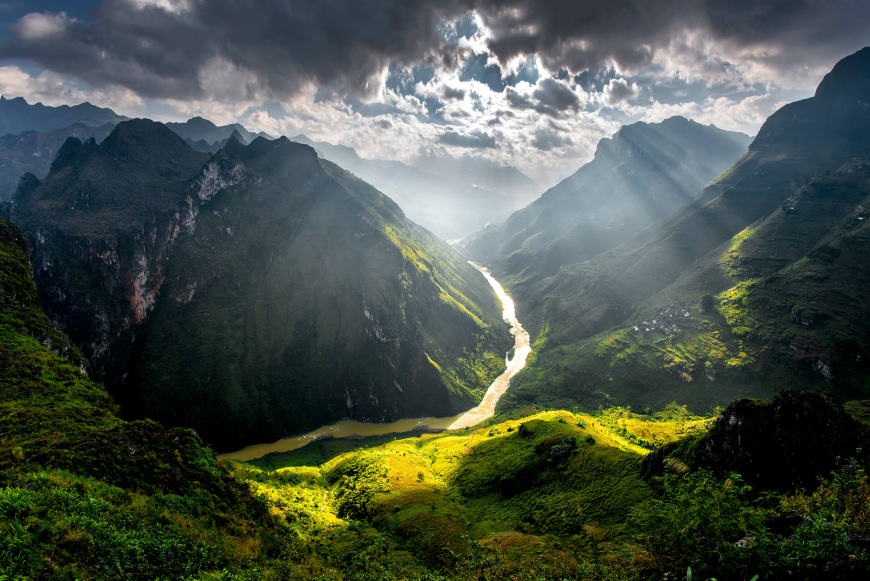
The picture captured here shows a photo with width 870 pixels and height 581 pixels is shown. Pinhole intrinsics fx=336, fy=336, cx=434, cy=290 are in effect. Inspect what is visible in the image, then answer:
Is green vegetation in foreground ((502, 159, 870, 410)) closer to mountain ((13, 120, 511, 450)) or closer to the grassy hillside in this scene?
the grassy hillside

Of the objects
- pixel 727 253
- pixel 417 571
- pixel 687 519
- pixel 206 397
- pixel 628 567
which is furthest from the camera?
pixel 727 253

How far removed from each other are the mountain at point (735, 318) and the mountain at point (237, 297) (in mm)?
41659

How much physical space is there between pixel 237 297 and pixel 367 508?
401 feet

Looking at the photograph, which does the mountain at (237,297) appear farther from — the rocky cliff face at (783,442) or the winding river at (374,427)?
the rocky cliff face at (783,442)

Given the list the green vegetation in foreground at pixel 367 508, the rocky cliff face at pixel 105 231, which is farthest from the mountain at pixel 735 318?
the rocky cliff face at pixel 105 231

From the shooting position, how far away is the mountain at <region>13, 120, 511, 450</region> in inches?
4353

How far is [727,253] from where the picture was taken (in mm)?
163250

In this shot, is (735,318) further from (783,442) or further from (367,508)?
(367,508)

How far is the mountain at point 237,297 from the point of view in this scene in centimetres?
11056

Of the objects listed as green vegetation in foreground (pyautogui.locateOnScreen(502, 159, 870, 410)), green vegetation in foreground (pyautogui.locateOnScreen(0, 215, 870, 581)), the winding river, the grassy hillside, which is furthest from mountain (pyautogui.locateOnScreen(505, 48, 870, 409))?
green vegetation in foreground (pyautogui.locateOnScreen(0, 215, 870, 581))

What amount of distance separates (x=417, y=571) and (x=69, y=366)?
69784 millimetres

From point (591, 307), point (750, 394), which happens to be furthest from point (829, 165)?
point (750, 394)

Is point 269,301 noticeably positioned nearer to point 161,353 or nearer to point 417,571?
point 161,353

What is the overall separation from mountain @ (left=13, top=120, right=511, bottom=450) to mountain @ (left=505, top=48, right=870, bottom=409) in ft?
137
